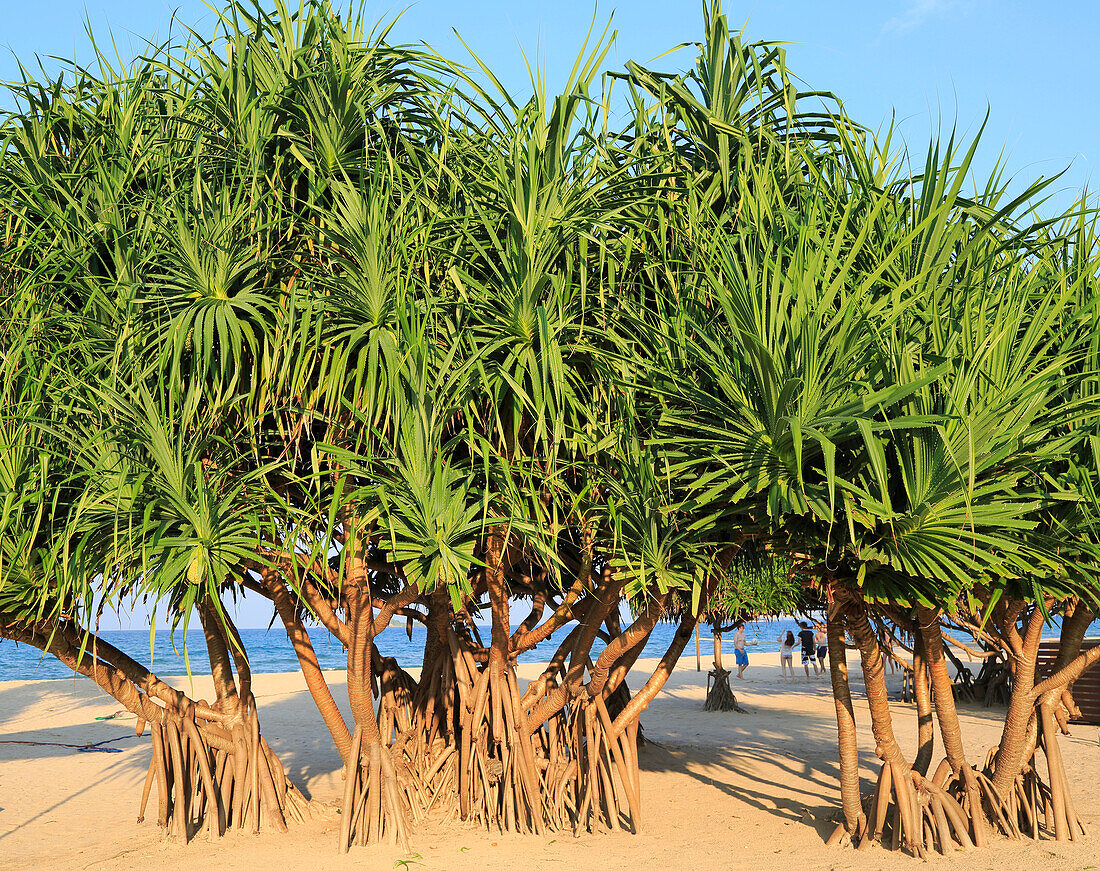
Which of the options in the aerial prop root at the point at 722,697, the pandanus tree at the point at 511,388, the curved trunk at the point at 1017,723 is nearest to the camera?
the pandanus tree at the point at 511,388

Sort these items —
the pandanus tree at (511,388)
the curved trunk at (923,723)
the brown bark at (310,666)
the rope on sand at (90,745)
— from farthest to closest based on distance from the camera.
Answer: the rope on sand at (90,745) → the brown bark at (310,666) → the curved trunk at (923,723) → the pandanus tree at (511,388)

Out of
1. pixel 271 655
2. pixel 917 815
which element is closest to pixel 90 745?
pixel 917 815

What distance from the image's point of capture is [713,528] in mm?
5438

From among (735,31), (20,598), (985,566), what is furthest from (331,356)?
(985,566)

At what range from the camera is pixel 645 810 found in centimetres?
→ 799

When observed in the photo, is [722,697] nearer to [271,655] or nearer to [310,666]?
[310,666]

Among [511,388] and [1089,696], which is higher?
[511,388]

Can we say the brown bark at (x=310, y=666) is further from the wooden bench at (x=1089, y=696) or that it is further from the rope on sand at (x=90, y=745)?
the wooden bench at (x=1089, y=696)

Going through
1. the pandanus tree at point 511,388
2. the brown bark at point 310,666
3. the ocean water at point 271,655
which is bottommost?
the ocean water at point 271,655

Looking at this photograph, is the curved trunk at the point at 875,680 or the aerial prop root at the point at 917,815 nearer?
the aerial prop root at the point at 917,815

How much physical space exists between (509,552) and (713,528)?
2.13 m

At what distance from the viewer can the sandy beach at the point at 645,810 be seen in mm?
6117

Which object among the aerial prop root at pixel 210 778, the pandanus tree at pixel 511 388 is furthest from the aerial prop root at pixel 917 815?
the aerial prop root at pixel 210 778

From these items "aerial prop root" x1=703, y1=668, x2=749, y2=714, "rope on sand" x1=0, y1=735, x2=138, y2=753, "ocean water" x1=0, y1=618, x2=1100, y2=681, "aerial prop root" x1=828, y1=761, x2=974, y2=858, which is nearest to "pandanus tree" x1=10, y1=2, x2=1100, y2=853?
"aerial prop root" x1=828, y1=761, x2=974, y2=858
